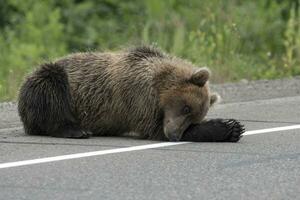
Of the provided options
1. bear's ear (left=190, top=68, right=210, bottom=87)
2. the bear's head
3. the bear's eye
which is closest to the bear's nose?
the bear's head

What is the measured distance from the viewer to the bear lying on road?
873cm

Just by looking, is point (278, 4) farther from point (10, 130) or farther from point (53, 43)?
point (10, 130)

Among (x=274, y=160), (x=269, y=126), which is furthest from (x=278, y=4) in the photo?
(x=274, y=160)

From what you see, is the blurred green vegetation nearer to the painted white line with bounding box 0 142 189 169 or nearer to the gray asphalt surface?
the gray asphalt surface

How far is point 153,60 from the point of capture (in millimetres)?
9086

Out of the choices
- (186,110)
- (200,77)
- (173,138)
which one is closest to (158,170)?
(173,138)

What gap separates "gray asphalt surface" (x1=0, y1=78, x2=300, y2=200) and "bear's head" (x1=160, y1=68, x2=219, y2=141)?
227 mm

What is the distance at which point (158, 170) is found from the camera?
7.05 m

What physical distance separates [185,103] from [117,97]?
69 cm

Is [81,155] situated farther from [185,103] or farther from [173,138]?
[185,103]

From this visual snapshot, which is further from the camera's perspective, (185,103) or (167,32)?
(167,32)

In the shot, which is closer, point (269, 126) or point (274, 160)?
point (274, 160)

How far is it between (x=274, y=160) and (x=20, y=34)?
45.0ft

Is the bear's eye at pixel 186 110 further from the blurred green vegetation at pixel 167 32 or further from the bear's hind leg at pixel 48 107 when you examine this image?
the blurred green vegetation at pixel 167 32
